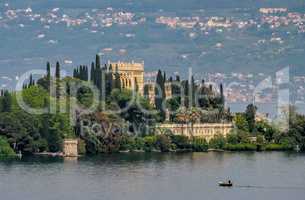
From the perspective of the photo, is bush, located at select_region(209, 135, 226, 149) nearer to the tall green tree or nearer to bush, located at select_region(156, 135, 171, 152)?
bush, located at select_region(156, 135, 171, 152)

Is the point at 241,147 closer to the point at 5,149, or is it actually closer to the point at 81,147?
the point at 81,147

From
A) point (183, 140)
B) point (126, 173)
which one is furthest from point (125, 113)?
point (126, 173)

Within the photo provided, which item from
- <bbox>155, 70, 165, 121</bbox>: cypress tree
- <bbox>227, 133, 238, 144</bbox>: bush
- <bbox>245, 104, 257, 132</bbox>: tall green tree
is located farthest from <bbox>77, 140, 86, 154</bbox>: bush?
<bbox>245, 104, 257, 132</bbox>: tall green tree

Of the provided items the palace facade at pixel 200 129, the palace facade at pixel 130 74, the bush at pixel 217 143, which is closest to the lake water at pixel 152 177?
the bush at pixel 217 143

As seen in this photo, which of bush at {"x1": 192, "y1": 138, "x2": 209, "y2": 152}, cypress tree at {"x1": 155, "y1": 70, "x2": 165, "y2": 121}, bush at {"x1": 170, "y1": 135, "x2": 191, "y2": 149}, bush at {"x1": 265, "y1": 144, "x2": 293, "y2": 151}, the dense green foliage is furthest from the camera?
cypress tree at {"x1": 155, "y1": 70, "x2": 165, "y2": 121}

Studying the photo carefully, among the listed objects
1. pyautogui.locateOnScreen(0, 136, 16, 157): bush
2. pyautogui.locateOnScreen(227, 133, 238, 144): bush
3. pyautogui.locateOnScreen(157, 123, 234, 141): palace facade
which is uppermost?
pyautogui.locateOnScreen(157, 123, 234, 141): palace facade

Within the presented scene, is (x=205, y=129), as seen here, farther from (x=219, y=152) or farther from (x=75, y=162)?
(x=75, y=162)

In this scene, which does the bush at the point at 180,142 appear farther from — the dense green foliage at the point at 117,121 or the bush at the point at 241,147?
the bush at the point at 241,147

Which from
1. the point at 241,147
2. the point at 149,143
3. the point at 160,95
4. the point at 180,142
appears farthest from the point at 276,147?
the point at 160,95
